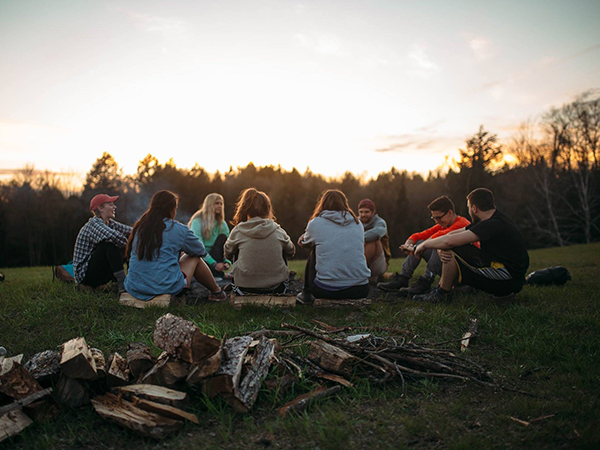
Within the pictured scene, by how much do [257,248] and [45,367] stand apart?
8.91ft

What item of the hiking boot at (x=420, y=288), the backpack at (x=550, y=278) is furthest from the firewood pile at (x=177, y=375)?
the backpack at (x=550, y=278)

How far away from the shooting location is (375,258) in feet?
22.9

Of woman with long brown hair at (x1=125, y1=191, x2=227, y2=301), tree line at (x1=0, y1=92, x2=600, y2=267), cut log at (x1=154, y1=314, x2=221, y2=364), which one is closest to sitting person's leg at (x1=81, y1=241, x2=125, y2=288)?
woman with long brown hair at (x1=125, y1=191, x2=227, y2=301)

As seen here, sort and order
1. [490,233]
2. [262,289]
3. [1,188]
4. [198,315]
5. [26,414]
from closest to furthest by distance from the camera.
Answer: [26,414] → [198,315] → [490,233] → [262,289] → [1,188]

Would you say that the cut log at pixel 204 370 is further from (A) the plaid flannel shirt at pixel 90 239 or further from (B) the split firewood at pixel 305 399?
(A) the plaid flannel shirt at pixel 90 239

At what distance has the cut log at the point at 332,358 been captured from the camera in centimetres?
292

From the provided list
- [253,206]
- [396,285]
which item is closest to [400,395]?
[253,206]

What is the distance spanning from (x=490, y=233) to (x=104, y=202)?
512cm

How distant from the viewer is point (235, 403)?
2.56m

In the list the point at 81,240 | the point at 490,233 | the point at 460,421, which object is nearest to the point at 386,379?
the point at 460,421

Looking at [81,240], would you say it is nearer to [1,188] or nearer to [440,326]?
[440,326]

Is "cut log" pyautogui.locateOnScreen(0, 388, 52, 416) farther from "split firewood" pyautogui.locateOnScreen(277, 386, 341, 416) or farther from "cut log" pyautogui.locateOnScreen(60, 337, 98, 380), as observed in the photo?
"split firewood" pyautogui.locateOnScreen(277, 386, 341, 416)

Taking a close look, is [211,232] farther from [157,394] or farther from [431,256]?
[157,394]

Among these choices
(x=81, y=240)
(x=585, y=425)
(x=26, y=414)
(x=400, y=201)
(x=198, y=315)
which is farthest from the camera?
(x=400, y=201)
